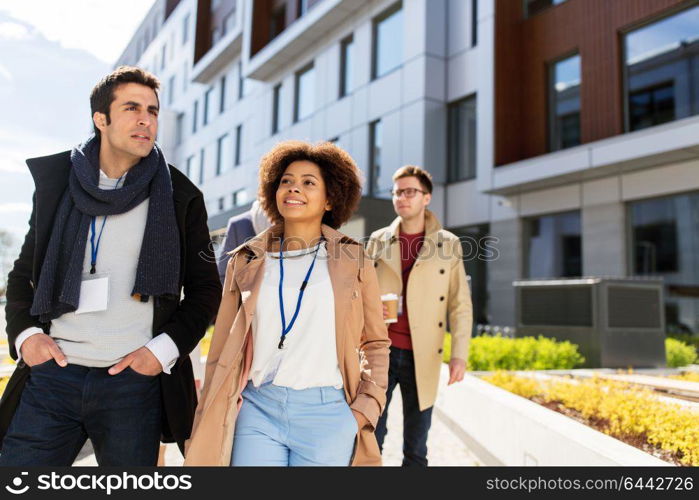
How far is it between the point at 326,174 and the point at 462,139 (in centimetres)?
1576

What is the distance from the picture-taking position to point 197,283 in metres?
2.74

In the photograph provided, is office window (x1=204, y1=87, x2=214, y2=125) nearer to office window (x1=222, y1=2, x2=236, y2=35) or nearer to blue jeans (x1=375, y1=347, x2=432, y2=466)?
office window (x1=222, y1=2, x2=236, y2=35)

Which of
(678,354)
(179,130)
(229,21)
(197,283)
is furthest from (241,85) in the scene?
(197,283)

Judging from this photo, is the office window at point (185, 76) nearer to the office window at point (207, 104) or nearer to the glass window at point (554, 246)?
the office window at point (207, 104)

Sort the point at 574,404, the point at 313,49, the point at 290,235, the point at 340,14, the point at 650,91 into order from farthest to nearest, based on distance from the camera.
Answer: the point at 313,49, the point at 340,14, the point at 650,91, the point at 574,404, the point at 290,235

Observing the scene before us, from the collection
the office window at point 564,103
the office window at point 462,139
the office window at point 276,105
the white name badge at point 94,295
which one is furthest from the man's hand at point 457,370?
the office window at point 276,105

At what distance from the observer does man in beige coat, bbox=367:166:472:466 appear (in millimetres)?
4301

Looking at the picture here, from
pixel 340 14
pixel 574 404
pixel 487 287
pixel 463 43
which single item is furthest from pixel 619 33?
pixel 574 404

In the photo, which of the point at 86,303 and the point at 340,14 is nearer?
the point at 86,303

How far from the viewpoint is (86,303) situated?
8.01ft

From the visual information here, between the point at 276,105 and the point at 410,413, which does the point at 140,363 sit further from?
the point at 276,105

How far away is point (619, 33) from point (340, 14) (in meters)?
9.80

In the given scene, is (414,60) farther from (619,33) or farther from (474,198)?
(619,33)

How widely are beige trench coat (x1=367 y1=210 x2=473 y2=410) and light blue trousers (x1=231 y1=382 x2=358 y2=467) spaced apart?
1864 millimetres
